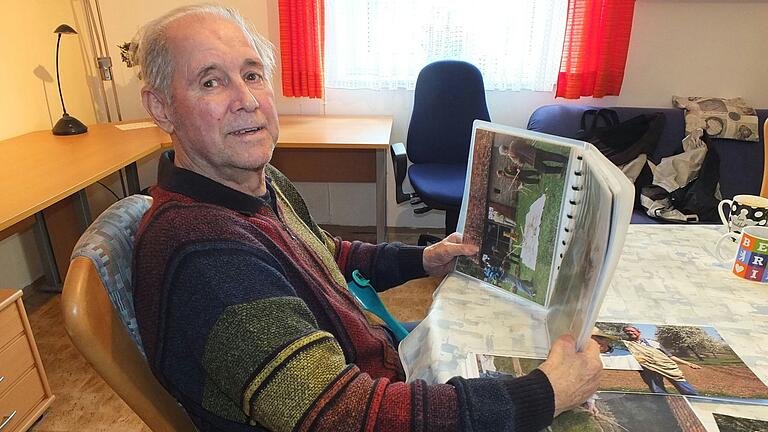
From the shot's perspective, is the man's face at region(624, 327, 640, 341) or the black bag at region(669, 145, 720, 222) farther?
the black bag at region(669, 145, 720, 222)

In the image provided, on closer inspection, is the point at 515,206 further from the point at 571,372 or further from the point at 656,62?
the point at 656,62

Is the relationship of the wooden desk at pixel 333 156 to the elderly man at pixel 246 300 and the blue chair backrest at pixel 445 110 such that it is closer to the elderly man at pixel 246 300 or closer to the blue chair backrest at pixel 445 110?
the blue chair backrest at pixel 445 110

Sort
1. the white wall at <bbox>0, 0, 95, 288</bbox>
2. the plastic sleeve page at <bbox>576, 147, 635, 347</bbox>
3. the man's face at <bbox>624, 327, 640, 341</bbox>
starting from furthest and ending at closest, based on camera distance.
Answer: the white wall at <bbox>0, 0, 95, 288</bbox>, the man's face at <bbox>624, 327, 640, 341</bbox>, the plastic sleeve page at <bbox>576, 147, 635, 347</bbox>

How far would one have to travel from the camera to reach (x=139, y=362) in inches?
29.3

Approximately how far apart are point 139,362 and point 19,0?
252 cm

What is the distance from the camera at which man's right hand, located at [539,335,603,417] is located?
658mm

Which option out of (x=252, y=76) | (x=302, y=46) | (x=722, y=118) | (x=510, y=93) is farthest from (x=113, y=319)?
(x=722, y=118)

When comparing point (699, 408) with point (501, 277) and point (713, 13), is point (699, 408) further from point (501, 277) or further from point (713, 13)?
point (713, 13)

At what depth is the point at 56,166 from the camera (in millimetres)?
1913

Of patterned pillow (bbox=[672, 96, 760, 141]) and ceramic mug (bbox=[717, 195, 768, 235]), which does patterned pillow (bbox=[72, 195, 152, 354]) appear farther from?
patterned pillow (bbox=[672, 96, 760, 141])

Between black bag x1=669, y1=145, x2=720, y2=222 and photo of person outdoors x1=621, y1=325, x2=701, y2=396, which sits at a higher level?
photo of person outdoors x1=621, y1=325, x2=701, y2=396

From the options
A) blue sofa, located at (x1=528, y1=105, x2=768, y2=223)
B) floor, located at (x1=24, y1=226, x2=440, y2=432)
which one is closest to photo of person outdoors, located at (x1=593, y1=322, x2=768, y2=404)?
floor, located at (x1=24, y1=226, x2=440, y2=432)

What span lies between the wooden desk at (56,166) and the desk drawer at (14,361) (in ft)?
1.40

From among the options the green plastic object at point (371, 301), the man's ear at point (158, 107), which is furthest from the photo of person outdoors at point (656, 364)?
the man's ear at point (158, 107)
